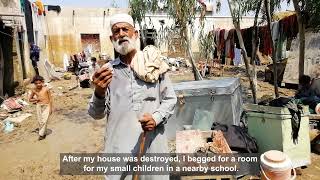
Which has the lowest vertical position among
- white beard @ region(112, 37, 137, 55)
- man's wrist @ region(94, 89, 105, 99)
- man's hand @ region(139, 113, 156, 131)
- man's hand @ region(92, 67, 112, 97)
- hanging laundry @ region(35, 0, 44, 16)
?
man's hand @ region(139, 113, 156, 131)

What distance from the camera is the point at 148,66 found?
2691 mm

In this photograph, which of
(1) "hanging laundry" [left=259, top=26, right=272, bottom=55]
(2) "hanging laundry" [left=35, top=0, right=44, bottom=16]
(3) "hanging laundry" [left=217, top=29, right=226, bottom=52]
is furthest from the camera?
(3) "hanging laundry" [left=217, top=29, right=226, bottom=52]

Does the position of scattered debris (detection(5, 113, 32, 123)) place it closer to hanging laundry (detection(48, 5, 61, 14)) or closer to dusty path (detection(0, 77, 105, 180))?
dusty path (detection(0, 77, 105, 180))

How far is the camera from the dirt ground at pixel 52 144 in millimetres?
5383

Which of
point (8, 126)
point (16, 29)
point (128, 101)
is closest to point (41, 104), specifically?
point (8, 126)

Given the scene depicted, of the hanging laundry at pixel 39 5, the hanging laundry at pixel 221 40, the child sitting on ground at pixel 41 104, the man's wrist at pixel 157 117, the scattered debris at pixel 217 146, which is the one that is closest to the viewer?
the man's wrist at pixel 157 117

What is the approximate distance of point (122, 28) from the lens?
273 centimetres

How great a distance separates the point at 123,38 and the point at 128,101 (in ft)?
1.60

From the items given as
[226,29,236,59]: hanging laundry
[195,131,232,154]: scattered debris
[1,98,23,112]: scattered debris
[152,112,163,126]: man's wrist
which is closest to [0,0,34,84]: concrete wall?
[1,98,23,112]: scattered debris

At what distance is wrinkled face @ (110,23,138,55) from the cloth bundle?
10 centimetres

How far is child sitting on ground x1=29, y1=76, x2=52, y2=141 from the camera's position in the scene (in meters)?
7.34

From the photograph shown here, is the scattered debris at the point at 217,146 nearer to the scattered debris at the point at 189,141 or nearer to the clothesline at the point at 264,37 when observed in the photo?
the scattered debris at the point at 189,141

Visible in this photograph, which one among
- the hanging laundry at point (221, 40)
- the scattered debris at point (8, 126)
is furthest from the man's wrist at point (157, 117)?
the hanging laundry at point (221, 40)

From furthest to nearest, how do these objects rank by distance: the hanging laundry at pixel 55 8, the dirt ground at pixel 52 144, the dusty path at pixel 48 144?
the hanging laundry at pixel 55 8, the dusty path at pixel 48 144, the dirt ground at pixel 52 144
